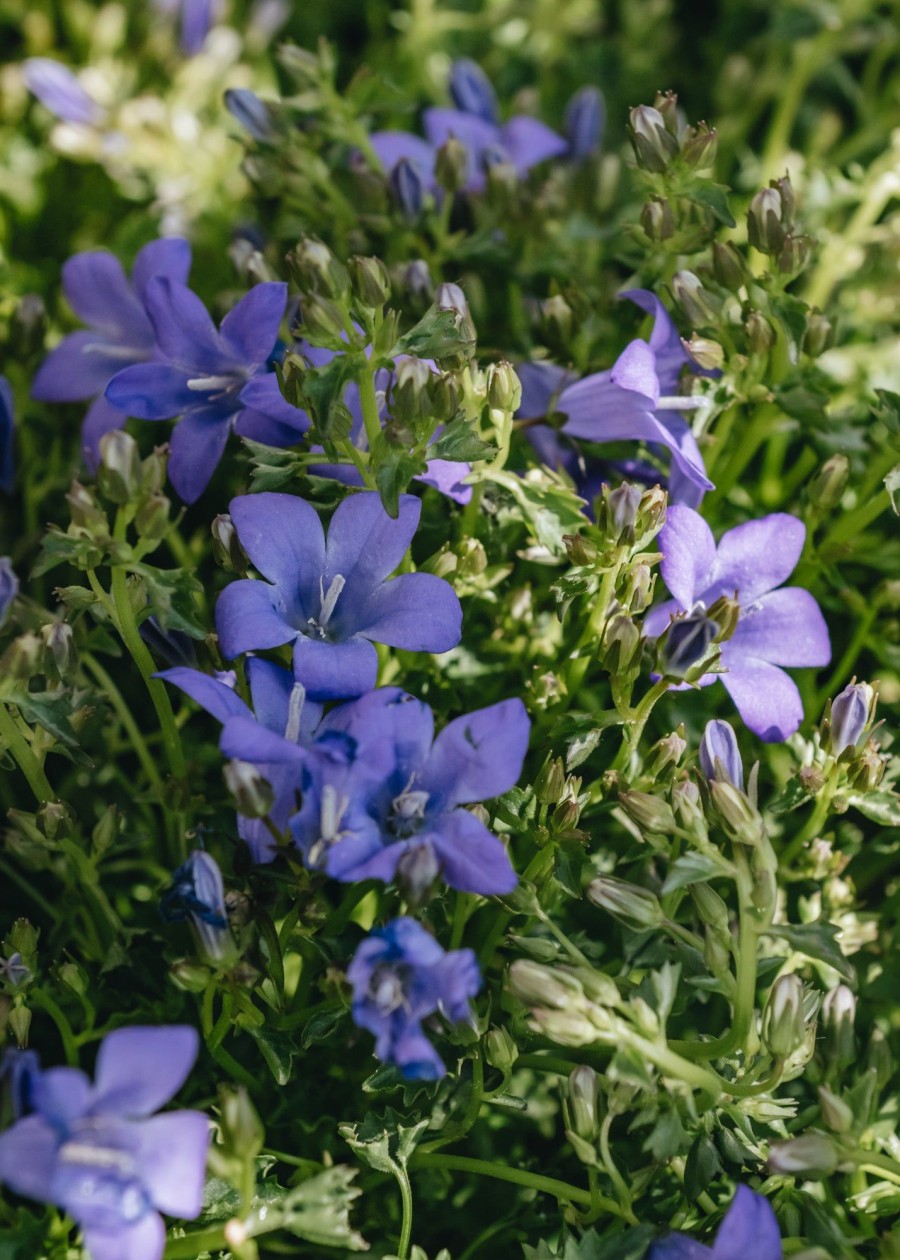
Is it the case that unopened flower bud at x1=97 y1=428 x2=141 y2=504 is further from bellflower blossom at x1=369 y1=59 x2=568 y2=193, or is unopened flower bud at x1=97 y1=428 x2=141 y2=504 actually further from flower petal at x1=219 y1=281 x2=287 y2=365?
bellflower blossom at x1=369 y1=59 x2=568 y2=193

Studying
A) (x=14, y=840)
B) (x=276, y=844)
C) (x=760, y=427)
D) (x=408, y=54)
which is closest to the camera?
(x=276, y=844)

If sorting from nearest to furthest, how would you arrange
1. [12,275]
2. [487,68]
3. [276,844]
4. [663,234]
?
[276,844] < [663,234] < [12,275] < [487,68]

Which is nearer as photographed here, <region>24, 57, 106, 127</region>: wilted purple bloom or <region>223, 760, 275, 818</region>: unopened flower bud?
<region>223, 760, 275, 818</region>: unopened flower bud

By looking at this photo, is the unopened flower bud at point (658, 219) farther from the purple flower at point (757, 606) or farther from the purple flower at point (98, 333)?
the purple flower at point (98, 333)

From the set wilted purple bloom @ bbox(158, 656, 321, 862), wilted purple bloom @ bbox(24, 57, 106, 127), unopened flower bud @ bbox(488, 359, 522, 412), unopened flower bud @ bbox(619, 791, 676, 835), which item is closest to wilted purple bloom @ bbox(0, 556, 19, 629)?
wilted purple bloom @ bbox(158, 656, 321, 862)

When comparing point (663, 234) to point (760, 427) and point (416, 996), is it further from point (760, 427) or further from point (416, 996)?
point (416, 996)

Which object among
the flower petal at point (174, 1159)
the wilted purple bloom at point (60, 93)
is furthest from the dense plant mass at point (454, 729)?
the wilted purple bloom at point (60, 93)

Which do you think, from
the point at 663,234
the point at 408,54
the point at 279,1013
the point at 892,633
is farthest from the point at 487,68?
the point at 279,1013

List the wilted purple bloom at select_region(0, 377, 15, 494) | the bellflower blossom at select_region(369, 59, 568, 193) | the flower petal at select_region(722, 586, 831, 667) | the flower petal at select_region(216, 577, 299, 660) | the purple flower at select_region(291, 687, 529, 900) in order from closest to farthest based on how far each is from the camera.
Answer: the purple flower at select_region(291, 687, 529, 900), the flower petal at select_region(216, 577, 299, 660), the flower petal at select_region(722, 586, 831, 667), the wilted purple bloom at select_region(0, 377, 15, 494), the bellflower blossom at select_region(369, 59, 568, 193)
